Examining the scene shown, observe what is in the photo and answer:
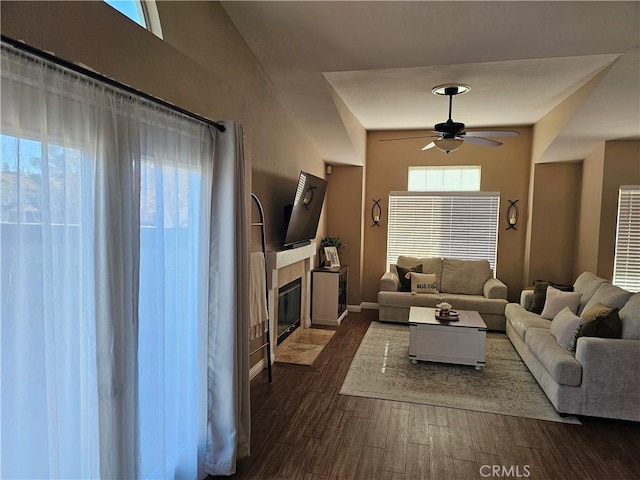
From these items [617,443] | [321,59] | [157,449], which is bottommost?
[617,443]

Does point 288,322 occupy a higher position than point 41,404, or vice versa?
point 41,404

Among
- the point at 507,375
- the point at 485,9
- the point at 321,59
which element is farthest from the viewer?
the point at 507,375

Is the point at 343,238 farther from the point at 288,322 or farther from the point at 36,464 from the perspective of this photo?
the point at 36,464

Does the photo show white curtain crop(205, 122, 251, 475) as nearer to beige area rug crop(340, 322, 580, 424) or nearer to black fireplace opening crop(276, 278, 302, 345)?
beige area rug crop(340, 322, 580, 424)

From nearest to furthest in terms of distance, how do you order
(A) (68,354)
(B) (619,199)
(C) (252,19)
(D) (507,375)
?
(A) (68,354)
(C) (252,19)
(D) (507,375)
(B) (619,199)

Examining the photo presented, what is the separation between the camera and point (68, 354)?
1.56 meters

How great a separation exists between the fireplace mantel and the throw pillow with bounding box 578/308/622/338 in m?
2.85

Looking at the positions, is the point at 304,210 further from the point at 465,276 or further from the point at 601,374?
A: the point at 601,374

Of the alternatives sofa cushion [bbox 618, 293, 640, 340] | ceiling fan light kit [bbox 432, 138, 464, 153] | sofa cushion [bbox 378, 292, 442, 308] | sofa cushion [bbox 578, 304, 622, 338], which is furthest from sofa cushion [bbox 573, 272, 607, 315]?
ceiling fan light kit [bbox 432, 138, 464, 153]

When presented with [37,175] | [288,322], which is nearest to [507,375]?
[288,322]

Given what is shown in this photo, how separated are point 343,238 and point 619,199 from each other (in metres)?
3.80

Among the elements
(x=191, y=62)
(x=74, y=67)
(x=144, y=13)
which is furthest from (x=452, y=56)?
(x=74, y=67)

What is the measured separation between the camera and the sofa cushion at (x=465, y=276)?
6140 millimetres

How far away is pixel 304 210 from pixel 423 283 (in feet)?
7.68
